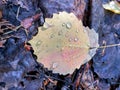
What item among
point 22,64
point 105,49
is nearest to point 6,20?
point 22,64

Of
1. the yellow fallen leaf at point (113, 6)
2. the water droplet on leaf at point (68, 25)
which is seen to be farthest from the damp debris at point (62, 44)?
the yellow fallen leaf at point (113, 6)

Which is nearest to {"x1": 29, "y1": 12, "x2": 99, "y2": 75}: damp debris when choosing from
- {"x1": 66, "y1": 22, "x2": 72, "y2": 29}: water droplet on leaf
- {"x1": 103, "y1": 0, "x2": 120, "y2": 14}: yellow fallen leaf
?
{"x1": 66, "y1": 22, "x2": 72, "y2": 29}: water droplet on leaf

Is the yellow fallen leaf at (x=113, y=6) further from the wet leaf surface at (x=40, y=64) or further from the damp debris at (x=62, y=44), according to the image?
the damp debris at (x=62, y=44)

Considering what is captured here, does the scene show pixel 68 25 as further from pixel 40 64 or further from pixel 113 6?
pixel 113 6

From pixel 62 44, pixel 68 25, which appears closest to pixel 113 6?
pixel 68 25

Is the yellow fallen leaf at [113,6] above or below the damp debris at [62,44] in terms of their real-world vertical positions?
above

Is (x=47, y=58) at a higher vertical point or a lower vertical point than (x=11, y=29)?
lower

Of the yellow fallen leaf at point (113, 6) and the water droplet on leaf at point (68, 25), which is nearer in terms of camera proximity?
the water droplet on leaf at point (68, 25)

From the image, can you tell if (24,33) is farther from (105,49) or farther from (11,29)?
(105,49)
